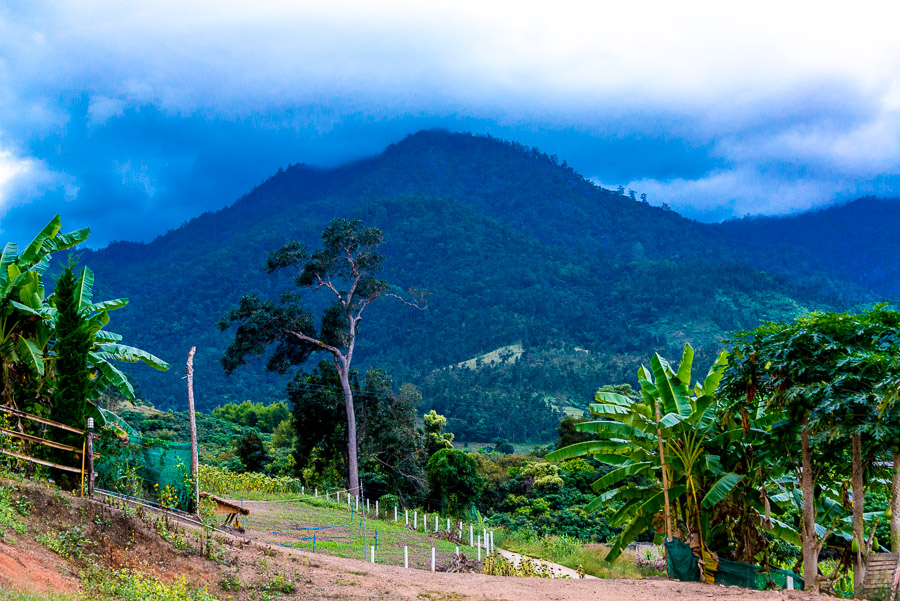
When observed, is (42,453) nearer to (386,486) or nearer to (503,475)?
(386,486)

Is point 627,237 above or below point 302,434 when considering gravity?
above

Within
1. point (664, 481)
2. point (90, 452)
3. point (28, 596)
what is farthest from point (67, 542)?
point (664, 481)

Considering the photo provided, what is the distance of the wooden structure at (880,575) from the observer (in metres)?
9.22

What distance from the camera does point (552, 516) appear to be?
96.9 ft

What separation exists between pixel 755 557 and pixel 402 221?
160103 millimetres

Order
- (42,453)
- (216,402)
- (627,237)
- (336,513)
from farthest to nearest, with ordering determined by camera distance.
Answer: (627,237) → (216,402) → (336,513) → (42,453)

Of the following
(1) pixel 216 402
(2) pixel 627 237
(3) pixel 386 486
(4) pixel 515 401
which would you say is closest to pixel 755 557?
(3) pixel 386 486

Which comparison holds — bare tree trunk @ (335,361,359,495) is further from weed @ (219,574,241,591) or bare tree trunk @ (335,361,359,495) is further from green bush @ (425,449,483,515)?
weed @ (219,574,241,591)

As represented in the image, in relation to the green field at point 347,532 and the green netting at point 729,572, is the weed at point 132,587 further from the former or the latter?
the green netting at point 729,572

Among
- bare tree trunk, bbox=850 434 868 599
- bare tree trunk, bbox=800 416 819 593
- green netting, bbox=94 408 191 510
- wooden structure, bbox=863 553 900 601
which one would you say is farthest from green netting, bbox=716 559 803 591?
green netting, bbox=94 408 191 510

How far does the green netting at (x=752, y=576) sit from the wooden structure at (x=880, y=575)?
52.8 inches

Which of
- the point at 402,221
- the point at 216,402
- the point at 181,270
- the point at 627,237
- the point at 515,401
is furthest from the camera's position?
the point at 627,237

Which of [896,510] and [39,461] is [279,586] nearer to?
[39,461]

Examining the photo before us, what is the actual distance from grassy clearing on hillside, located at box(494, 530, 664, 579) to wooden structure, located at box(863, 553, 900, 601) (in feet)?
24.6
